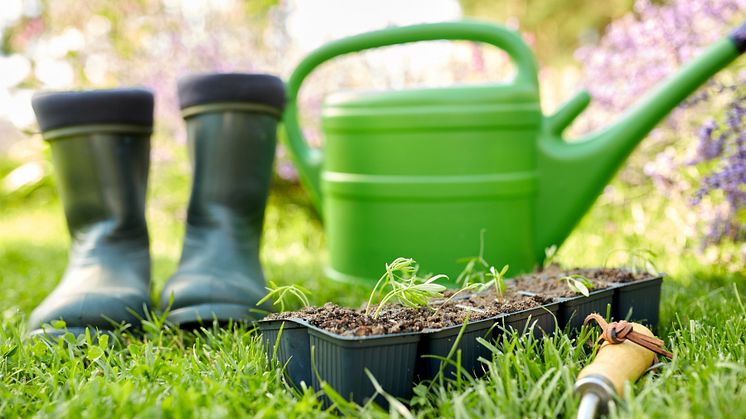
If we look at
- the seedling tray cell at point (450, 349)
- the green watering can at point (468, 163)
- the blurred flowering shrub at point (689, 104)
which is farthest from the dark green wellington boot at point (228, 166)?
the blurred flowering shrub at point (689, 104)

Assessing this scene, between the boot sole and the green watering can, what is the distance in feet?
1.54

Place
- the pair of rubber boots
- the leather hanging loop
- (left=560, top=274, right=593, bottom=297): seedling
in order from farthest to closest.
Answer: the pair of rubber boots
(left=560, top=274, right=593, bottom=297): seedling
the leather hanging loop

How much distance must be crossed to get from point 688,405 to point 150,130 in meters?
1.12

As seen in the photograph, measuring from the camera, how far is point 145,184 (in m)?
1.50

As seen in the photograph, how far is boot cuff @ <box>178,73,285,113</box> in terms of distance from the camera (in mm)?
1413

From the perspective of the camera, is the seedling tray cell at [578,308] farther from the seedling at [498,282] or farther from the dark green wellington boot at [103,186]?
the dark green wellington boot at [103,186]

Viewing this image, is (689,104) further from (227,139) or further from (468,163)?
(227,139)

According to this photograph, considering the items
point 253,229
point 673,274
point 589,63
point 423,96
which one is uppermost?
point 589,63

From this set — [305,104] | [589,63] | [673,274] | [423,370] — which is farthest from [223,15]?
[423,370]

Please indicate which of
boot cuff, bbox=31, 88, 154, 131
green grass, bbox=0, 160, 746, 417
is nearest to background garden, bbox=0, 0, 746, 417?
green grass, bbox=0, 160, 746, 417

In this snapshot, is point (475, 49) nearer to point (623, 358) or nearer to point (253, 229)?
point (253, 229)

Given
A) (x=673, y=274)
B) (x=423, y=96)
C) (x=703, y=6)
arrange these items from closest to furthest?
(x=423, y=96) → (x=673, y=274) → (x=703, y=6)

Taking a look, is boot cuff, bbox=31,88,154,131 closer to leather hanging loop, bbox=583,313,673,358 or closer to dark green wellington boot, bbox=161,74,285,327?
dark green wellington boot, bbox=161,74,285,327

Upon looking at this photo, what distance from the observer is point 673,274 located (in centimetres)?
169
